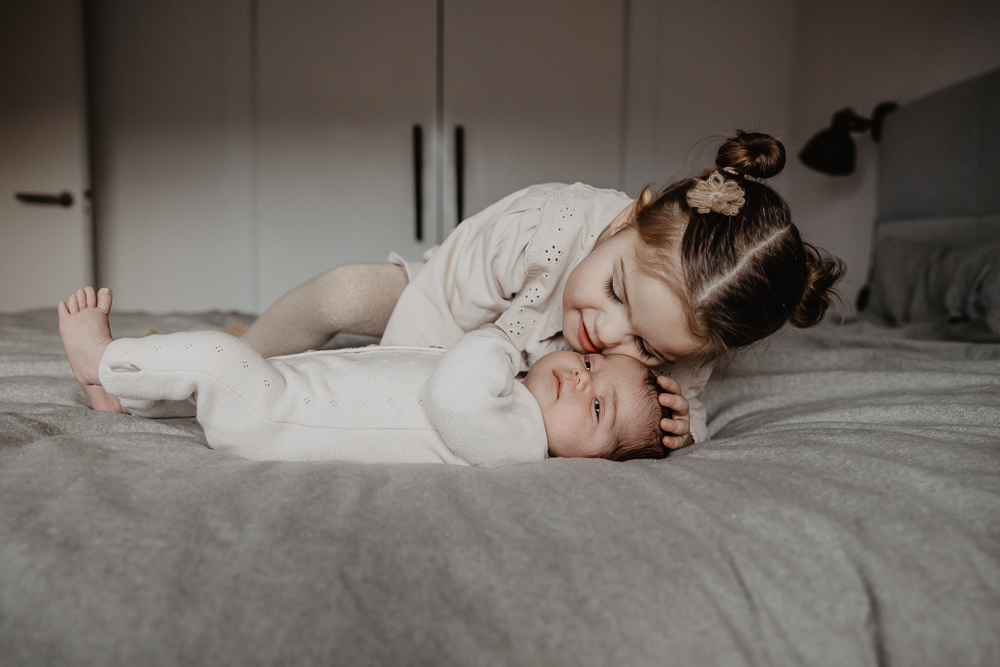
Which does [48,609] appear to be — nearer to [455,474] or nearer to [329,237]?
[455,474]

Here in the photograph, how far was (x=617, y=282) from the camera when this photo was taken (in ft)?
3.07

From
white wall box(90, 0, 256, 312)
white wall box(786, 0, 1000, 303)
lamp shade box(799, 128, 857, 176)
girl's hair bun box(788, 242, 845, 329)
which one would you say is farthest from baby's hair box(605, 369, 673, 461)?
white wall box(90, 0, 256, 312)

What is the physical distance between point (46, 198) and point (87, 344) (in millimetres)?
2392

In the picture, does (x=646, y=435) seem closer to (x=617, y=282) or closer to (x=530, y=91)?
(x=617, y=282)

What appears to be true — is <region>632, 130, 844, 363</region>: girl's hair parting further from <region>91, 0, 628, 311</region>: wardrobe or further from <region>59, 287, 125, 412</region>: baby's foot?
<region>91, 0, 628, 311</region>: wardrobe

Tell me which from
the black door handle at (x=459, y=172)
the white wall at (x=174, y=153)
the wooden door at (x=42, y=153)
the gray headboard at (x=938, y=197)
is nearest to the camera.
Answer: the gray headboard at (x=938, y=197)

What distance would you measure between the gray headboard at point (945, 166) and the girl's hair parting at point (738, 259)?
1.05 m

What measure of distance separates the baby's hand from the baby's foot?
78 cm

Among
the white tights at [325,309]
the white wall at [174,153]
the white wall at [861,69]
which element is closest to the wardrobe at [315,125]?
the white wall at [174,153]

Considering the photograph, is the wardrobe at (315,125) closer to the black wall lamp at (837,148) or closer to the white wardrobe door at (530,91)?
the white wardrobe door at (530,91)

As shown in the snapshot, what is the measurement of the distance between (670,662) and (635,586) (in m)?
0.05

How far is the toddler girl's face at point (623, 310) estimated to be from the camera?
2.90 ft

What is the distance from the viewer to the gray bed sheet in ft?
1.30

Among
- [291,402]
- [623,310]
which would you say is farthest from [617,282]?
[291,402]
